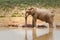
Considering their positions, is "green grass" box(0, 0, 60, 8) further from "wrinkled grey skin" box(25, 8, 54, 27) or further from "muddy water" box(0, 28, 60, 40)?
"muddy water" box(0, 28, 60, 40)

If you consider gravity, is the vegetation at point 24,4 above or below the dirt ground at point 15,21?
above

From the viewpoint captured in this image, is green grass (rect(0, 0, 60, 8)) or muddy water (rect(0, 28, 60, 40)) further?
green grass (rect(0, 0, 60, 8))

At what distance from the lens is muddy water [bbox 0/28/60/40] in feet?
6.50

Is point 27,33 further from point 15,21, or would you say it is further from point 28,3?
point 28,3

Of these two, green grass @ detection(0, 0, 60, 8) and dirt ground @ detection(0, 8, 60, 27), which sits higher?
green grass @ detection(0, 0, 60, 8)

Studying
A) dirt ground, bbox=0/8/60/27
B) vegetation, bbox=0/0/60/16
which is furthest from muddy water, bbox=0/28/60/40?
vegetation, bbox=0/0/60/16

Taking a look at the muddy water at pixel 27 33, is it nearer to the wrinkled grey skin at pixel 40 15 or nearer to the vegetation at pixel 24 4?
the wrinkled grey skin at pixel 40 15

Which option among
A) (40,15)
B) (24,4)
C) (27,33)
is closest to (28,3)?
(24,4)

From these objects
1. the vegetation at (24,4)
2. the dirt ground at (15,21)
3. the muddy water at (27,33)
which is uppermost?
the vegetation at (24,4)

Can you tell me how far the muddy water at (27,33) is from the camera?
78.0 inches

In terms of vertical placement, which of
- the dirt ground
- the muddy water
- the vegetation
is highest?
the vegetation

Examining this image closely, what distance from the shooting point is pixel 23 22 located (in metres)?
2.08

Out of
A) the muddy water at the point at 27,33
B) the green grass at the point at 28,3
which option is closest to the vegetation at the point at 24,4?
the green grass at the point at 28,3

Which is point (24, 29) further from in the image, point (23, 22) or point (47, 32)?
point (47, 32)
